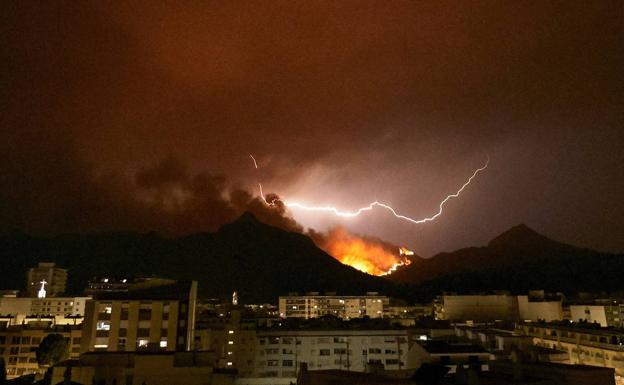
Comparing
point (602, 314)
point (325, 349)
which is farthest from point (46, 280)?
point (602, 314)

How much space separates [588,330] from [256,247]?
164 m

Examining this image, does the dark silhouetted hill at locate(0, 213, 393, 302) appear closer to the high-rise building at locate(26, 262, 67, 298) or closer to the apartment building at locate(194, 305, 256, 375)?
the high-rise building at locate(26, 262, 67, 298)

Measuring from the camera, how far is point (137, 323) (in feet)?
147

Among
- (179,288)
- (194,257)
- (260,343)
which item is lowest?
(260,343)

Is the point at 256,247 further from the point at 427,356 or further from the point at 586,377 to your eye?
the point at 586,377

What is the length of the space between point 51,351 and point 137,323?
33.6 feet

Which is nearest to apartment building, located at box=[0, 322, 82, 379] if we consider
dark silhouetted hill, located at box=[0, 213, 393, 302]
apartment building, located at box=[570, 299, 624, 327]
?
apartment building, located at box=[570, 299, 624, 327]

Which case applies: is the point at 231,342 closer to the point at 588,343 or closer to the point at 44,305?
the point at 588,343

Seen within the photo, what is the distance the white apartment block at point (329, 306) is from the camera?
91250 millimetres

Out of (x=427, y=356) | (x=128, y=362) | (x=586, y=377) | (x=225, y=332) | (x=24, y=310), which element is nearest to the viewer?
(x=586, y=377)

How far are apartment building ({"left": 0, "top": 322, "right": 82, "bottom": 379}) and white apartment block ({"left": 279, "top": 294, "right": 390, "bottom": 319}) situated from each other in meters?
44.5

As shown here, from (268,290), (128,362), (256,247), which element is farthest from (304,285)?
(128,362)

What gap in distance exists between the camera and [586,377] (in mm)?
16797

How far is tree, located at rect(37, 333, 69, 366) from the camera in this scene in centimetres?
4690
